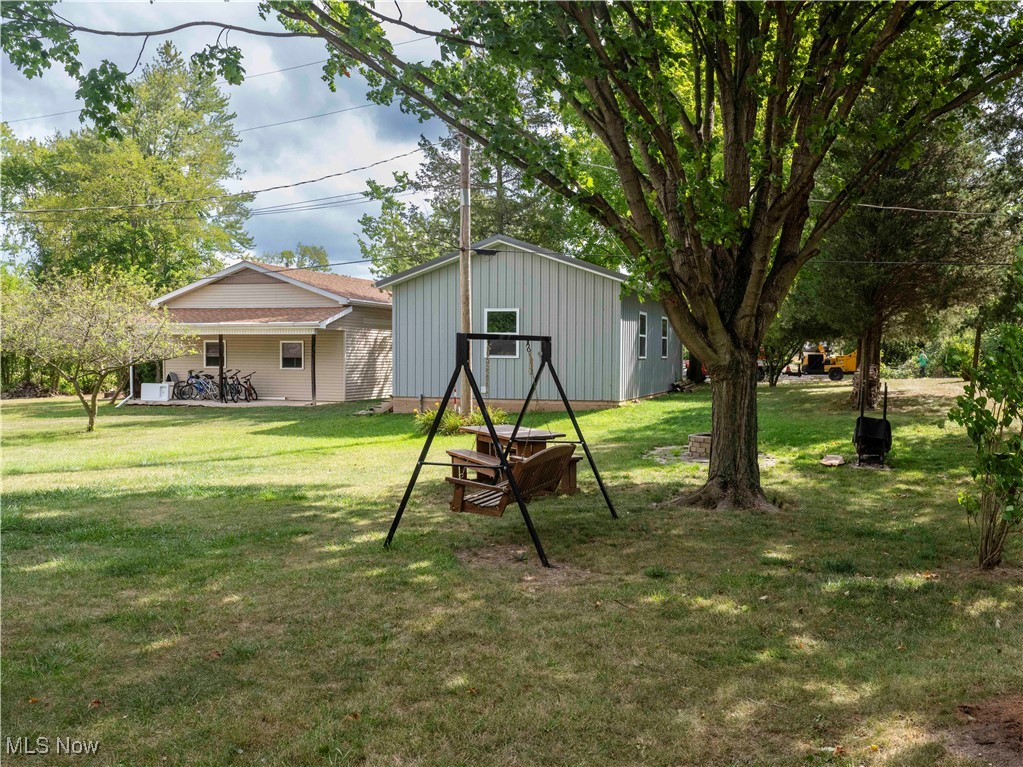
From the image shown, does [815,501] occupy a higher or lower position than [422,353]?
lower

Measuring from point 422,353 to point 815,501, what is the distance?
13271 mm

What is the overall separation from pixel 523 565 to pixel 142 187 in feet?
118

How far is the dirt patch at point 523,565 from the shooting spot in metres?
5.61

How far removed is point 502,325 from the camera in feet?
65.0

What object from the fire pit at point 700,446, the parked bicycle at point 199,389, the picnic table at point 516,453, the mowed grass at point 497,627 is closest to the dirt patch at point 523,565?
the mowed grass at point 497,627

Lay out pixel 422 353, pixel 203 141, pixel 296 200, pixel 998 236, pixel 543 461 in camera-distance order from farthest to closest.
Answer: pixel 203 141 → pixel 296 200 → pixel 422 353 → pixel 998 236 → pixel 543 461

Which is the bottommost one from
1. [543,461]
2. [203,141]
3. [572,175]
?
[543,461]

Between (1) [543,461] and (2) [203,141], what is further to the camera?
(2) [203,141]

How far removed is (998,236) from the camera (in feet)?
52.2

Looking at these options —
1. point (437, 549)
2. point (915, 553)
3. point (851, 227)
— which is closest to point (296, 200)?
point (851, 227)

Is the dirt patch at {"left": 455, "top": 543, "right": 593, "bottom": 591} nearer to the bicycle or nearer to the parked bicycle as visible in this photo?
the bicycle

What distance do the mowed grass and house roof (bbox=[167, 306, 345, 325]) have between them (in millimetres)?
15242

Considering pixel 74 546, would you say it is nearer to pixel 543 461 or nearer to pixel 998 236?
pixel 543 461

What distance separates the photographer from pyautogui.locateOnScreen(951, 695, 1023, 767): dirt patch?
3.05 m
